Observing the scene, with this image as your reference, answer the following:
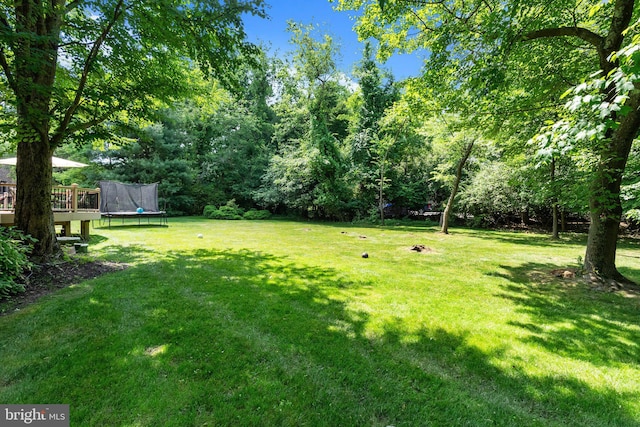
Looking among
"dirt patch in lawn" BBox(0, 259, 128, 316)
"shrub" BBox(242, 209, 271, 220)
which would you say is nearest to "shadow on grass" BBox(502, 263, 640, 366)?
"dirt patch in lawn" BBox(0, 259, 128, 316)

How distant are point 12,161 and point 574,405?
12683 millimetres

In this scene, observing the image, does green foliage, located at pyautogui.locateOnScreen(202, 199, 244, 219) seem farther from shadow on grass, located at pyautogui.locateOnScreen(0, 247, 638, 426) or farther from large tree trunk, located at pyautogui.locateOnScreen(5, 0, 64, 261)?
shadow on grass, located at pyautogui.locateOnScreen(0, 247, 638, 426)

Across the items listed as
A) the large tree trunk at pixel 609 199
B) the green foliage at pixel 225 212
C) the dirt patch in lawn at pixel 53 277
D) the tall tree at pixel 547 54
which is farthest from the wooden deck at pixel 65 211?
the large tree trunk at pixel 609 199

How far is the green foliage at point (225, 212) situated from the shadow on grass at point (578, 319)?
53.8 feet

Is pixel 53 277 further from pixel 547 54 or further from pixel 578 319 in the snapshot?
pixel 547 54

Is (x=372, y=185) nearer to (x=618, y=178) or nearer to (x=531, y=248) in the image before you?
(x=531, y=248)

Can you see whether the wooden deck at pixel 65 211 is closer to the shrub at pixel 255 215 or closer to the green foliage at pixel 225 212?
the green foliage at pixel 225 212

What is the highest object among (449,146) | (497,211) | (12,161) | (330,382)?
(449,146)

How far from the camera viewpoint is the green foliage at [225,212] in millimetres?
18297

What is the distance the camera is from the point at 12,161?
810 cm

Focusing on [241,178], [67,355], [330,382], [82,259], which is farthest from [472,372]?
[241,178]

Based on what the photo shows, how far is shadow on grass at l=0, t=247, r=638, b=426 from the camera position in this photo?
176cm

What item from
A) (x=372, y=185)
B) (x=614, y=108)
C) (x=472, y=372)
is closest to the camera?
(x=614, y=108)

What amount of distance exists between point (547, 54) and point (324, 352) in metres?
6.37
